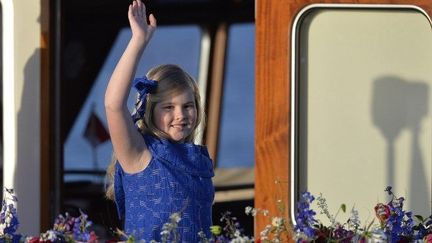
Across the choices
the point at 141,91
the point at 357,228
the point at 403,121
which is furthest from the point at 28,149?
the point at 357,228

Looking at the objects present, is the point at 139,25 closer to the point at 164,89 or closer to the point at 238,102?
the point at 164,89

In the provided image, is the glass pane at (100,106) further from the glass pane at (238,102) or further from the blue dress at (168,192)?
the blue dress at (168,192)

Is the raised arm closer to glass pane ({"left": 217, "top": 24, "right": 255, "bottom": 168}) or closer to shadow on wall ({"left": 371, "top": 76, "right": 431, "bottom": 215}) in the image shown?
shadow on wall ({"left": 371, "top": 76, "right": 431, "bottom": 215})

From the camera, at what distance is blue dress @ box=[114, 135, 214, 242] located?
468 cm

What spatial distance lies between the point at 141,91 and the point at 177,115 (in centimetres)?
13

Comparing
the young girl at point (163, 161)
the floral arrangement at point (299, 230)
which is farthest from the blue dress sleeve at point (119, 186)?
the floral arrangement at point (299, 230)

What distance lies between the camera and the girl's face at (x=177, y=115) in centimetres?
473

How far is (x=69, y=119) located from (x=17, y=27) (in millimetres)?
4688

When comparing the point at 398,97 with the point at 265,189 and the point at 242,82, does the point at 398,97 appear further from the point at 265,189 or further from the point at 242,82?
the point at 242,82

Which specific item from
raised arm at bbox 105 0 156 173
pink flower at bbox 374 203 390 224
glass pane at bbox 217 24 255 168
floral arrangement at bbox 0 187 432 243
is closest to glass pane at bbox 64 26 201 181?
glass pane at bbox 217 24 255 168

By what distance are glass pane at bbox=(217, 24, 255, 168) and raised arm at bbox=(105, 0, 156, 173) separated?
5747 mm

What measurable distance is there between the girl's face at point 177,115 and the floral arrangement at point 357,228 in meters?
0.56

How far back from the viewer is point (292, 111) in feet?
17.7

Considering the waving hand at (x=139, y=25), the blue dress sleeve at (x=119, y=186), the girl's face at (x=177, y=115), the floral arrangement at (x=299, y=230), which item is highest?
the waving hand at (x=139, y=25)
